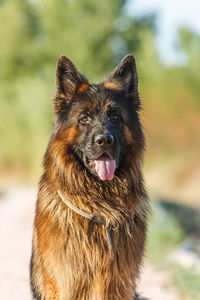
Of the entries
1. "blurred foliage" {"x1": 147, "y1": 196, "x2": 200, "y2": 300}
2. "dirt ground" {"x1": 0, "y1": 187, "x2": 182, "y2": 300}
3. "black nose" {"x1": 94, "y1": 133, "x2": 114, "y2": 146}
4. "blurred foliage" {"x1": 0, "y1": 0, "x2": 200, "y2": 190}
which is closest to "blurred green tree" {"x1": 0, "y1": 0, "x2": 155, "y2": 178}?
"blurred foliage" {"x1": 0, "y1": 0, "x2": 200, "y2": 190}

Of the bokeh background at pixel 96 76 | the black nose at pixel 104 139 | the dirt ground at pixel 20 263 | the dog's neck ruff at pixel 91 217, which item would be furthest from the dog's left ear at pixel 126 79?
the bokeh background at pixel 96 76

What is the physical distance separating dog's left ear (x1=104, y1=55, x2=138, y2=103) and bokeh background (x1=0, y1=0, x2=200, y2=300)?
1234 cm

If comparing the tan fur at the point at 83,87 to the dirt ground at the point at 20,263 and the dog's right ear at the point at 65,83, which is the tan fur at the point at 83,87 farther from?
the dirt ground at the point at 20,263

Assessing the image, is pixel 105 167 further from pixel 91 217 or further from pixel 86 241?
pixel 86 241

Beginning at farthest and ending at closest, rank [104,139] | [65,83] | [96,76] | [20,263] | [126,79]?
[96,76] < [20,263] < [126,79] < [65,83] < [104,139]

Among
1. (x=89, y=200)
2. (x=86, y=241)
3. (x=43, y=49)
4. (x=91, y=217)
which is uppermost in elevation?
(x=43, y=49)

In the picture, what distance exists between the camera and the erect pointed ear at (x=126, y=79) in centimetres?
435

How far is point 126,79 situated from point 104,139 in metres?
0.87

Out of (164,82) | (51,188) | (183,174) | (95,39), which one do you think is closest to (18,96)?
(95,39)

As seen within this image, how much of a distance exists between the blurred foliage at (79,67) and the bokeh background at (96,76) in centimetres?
6

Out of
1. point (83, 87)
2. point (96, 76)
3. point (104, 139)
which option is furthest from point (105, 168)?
point (96, 76)

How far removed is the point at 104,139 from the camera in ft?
12.6

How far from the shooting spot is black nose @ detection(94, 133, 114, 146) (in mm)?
3826

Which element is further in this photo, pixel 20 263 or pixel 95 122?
pixel 20 263
